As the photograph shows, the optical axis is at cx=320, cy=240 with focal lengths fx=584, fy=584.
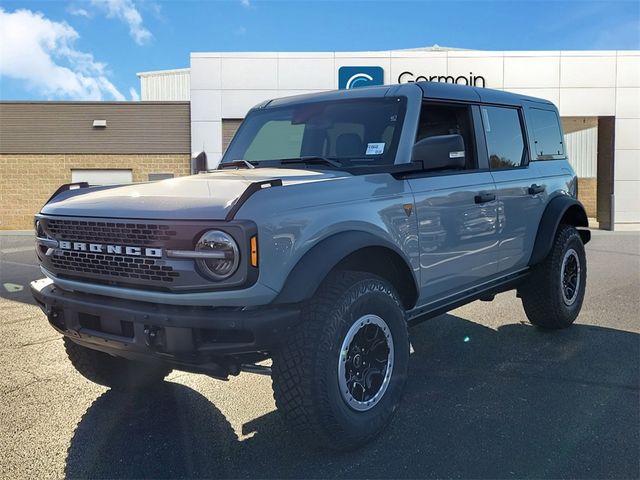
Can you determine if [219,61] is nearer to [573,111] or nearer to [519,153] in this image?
[573,111]

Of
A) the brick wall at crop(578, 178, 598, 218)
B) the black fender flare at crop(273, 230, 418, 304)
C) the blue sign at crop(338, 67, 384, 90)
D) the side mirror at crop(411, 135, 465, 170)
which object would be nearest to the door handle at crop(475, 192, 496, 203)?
the side mirror at crop(411, 135, 465, 170)

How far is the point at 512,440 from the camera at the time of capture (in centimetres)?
314

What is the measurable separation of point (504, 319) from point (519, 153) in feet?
6.17

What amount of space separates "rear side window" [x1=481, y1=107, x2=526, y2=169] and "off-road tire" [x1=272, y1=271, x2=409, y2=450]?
198 cm

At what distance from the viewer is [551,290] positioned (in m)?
5.09

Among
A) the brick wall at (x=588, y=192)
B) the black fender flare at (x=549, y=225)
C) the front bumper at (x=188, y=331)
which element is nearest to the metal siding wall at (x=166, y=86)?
the brick wall at (x=588, y=192)

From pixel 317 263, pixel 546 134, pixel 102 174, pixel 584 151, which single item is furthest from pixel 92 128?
pixel 584 151

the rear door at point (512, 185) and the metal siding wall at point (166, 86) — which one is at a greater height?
the metal siding wall at point (166, 86)

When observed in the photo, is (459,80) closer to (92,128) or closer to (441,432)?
(92,128)

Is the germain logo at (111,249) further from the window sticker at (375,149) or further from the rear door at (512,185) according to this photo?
the rear door at (512,185)

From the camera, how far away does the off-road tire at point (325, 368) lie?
2.77 m

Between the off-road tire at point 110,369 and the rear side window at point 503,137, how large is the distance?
113 inches

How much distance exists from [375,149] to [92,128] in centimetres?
1638

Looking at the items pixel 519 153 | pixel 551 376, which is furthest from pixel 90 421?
pixel 519 153
